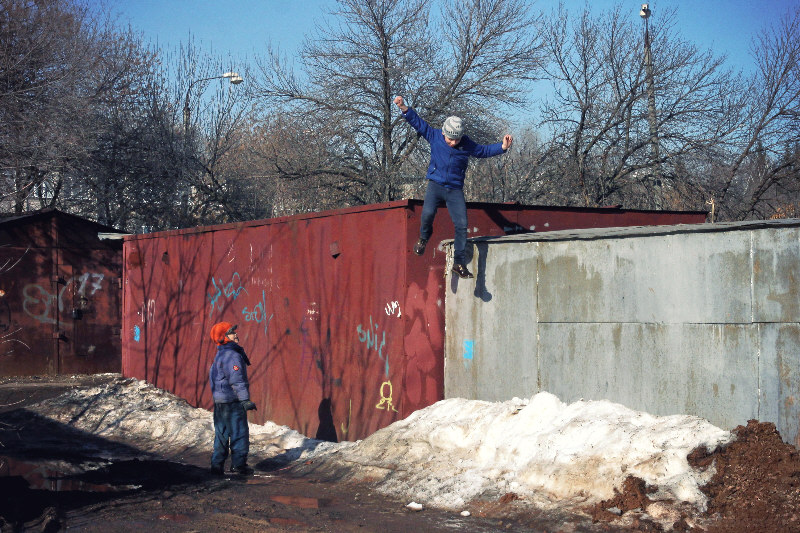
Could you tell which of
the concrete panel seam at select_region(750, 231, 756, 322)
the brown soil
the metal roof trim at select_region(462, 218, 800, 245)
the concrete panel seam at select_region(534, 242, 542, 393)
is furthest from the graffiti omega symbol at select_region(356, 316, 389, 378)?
the concrete panel seam at select_region(750, 231, 756, 322)

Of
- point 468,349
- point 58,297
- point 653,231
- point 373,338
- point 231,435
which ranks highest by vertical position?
point 653,231

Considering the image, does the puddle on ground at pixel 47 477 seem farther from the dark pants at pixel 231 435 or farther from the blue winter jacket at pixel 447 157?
the blue winter jacket at pixel 447 157

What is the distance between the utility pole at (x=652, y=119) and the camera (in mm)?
18094

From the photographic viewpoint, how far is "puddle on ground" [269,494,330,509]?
25.3 feet

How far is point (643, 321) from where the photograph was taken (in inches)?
299

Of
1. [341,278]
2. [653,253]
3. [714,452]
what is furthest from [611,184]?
[714,452]

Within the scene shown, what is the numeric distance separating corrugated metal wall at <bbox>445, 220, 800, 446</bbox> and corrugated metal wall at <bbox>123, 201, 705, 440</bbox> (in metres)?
0.54

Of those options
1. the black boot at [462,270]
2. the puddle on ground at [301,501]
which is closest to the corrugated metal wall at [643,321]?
the black boot at [462,270]

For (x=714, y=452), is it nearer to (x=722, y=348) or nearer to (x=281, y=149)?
(x=722, y=348)

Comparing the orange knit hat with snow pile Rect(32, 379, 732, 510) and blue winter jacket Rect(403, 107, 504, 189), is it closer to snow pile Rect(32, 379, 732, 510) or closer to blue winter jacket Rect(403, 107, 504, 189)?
snow pile Rect(32, 379, 732, 510)

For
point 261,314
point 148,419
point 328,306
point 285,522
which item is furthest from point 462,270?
point 148,419

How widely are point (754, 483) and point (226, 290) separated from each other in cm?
922

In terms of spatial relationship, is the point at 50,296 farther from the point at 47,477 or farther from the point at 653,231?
the point at 653,231

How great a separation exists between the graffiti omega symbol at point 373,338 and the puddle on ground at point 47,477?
3.08 metres
